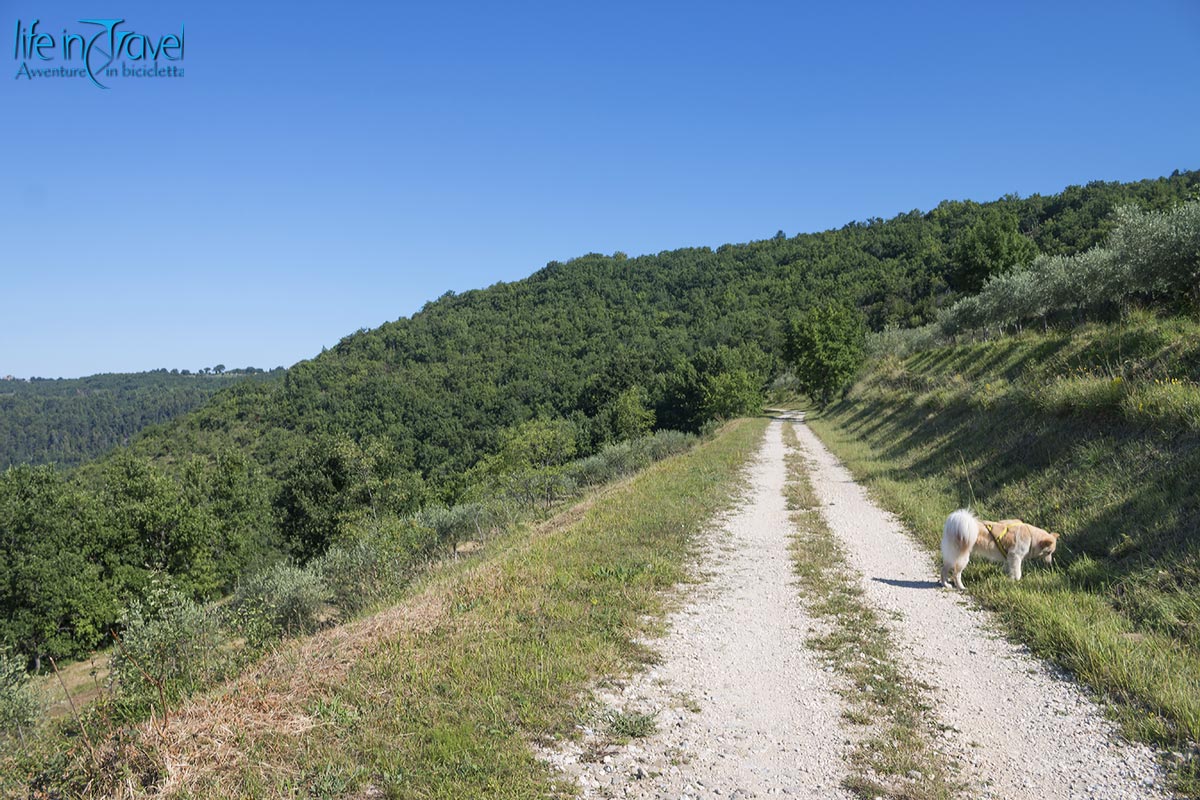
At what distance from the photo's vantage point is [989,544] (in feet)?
26.7

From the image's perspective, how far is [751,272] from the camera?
152 m

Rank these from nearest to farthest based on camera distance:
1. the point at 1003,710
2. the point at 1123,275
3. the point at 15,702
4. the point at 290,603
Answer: the point at 1003,710 < the point at 15,702 < the point at 290,603 < the point at 1123,275

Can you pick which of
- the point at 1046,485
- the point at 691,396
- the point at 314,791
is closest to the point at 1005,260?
the point at 691,396

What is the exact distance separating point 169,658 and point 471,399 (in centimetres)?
11262

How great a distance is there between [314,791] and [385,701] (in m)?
1.15

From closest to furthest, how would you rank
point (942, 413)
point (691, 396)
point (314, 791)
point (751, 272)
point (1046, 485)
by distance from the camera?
1. point (314, 791)
2. point (1046, 485)
3. point (942, 413)
4. point (691, 396)
5. point (751, 272)

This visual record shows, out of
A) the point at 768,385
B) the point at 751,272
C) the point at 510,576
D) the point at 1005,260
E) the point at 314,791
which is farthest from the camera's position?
the point at 751,272

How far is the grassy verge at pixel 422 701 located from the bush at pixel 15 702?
1324cm

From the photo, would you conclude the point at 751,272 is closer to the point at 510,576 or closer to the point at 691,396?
the point at 691,396

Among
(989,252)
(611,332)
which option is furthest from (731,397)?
(611,332)

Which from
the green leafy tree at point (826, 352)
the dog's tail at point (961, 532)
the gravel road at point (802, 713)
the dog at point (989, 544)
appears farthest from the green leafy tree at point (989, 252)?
the gravel road at point (802, 713)

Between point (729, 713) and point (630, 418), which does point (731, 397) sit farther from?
point (729, 713)

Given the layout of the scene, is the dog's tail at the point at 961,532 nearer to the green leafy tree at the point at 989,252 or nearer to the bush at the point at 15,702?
the bush at the point at 15,702

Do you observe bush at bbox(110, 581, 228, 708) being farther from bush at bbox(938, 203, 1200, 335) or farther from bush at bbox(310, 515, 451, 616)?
bush at bbox(938, 203, 1200, 335)
